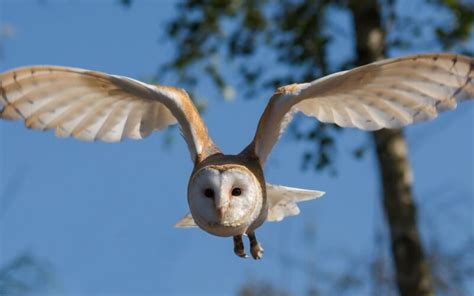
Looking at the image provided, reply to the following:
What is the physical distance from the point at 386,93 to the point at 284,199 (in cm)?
60

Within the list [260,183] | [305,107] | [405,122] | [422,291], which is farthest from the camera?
[422,291]

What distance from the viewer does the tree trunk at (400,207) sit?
702cm

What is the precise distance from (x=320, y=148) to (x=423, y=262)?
108cm

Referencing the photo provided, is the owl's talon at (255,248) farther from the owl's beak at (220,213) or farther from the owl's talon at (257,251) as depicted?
the owl's beak at (220,213)

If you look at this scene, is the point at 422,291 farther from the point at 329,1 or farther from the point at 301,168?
the point at 329,1

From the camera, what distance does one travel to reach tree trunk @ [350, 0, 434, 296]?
7.02 m

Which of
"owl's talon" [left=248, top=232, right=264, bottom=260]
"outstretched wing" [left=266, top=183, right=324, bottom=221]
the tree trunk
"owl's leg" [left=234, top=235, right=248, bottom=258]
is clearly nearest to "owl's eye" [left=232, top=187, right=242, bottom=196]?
"owl's leg" [left=234, top=235, right=248, bottom=258]

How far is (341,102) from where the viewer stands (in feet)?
12.3

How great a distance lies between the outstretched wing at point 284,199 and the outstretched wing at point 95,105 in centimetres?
43

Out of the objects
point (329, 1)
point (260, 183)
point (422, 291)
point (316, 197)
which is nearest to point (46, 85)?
point (260, 183)

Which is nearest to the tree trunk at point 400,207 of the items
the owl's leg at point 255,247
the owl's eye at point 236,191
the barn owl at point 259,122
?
the barn owl at point 259,122

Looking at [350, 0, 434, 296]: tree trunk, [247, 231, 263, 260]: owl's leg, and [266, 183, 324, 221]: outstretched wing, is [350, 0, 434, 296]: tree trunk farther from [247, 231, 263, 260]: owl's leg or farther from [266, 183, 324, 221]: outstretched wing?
[247, 231, 263, 260]: owl's leg

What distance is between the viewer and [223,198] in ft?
10.4

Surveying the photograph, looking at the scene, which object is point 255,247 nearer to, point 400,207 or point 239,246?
point 239,246
